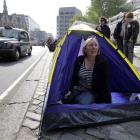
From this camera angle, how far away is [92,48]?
455 cm

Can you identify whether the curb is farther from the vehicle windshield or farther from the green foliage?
the green foliage

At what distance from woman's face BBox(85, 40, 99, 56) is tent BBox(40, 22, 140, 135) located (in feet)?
1.28

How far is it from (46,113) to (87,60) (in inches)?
44.6

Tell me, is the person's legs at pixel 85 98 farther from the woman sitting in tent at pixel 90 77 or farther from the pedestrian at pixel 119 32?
the pedestrian at pixel 119 32

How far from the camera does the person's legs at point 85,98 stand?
4645mm

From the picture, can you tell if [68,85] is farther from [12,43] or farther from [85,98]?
[12,43]

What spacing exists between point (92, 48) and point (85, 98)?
0.84 m

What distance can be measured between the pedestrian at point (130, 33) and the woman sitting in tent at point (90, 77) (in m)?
4.23

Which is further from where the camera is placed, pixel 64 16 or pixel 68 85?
pixel 64 16

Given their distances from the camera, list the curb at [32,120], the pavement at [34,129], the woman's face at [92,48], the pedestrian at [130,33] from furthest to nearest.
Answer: the pedestrian at [130,33] → the woman's face at [92,48] → the curb at [32,120] → the pavement at [34,129]

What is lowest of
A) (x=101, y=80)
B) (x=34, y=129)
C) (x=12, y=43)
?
(x=34, y=129)

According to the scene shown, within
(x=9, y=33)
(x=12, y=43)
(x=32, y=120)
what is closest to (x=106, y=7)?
(x=9, y=33)

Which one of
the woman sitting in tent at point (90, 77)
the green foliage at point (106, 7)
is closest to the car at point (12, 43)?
the woman sitting in tent at point (90, 77)

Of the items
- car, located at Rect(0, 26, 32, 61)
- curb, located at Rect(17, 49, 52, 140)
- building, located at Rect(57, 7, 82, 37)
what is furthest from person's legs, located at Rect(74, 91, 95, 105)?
building, located at Rect(57, 7, 82, 37)
